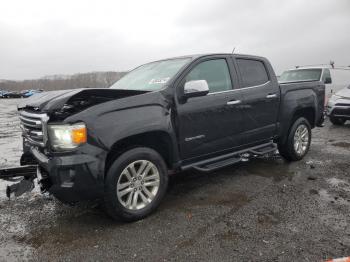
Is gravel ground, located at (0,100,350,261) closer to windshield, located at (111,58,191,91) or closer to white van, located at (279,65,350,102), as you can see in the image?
windshield, located at (111,58,191,91)

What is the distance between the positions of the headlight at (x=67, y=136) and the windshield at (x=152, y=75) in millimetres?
1149

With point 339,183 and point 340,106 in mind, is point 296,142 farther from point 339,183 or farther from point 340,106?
point 340,106

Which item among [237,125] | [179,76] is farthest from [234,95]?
[179,76]

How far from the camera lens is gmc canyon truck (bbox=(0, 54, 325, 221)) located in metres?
2.95

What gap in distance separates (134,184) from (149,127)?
65 cm

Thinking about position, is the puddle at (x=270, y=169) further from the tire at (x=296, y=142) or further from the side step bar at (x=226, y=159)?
the side step bar at (x=226, y=159)

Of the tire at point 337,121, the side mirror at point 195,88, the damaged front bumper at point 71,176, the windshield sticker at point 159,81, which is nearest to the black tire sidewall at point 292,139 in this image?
the side mirror at point 195,88

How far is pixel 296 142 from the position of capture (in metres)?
5.55

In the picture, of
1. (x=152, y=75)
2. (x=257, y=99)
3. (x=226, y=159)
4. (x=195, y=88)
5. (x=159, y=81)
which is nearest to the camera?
→ (x=195, y=88)

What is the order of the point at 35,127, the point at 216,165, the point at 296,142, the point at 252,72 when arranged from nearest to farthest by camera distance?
1. the point at 35,127
2. the point at 216,165
3. the point at 252,72
4. the point at 296,142

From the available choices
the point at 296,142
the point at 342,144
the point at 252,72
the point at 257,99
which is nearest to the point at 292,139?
the point at 296,142

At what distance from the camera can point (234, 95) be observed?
4.26 metres

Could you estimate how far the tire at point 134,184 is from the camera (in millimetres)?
3129

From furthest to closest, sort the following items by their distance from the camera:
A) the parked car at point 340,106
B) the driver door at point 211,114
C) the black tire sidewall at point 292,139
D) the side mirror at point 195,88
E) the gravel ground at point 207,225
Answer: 1. the parked car at point 340,106
2. the black tire sidewall at point 292,139
3. the driver door at point 211,114
4. the side mirror at point 195,88
5. the gravel ground at point 207,225
